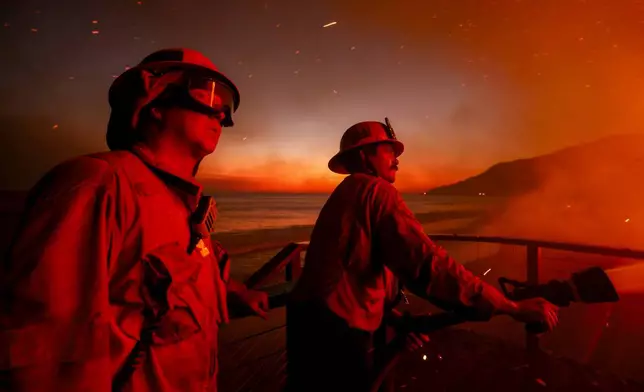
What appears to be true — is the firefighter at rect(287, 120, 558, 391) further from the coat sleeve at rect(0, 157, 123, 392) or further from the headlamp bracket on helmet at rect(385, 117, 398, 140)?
the coat sleeve at rect(0, 157, 123, 392)

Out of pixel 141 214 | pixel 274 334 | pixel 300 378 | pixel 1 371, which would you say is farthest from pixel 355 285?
pixel 274 334

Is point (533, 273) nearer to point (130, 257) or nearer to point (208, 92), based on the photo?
point (208, 92)

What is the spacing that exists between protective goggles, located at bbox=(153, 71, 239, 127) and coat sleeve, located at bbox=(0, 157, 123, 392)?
51cm

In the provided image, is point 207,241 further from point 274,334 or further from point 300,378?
point 274,334

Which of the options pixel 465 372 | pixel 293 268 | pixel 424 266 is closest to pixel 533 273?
pixel 465 372

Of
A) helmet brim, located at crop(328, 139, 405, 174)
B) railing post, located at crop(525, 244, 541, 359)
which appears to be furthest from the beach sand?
helmet brim, located at crop(328, 139, 405, 174)

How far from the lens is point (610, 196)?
64812 mm

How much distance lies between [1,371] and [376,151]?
2468mm

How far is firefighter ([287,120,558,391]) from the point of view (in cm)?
210

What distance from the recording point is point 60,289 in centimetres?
94

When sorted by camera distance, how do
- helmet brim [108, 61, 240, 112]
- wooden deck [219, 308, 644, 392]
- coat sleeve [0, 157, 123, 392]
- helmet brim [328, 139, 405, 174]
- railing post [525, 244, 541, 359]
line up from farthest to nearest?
railing post [525, 244, 541, 359]
wooden deck [219, 308, 644, 392]
helmet brim [328, 139, 405, 174]
helmet brim [108, 61, 240, 112]
coat sleeve [0, 157, 123, 392]

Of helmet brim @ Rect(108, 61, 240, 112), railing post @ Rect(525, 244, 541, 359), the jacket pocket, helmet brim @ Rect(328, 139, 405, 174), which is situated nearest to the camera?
the jacket pocket

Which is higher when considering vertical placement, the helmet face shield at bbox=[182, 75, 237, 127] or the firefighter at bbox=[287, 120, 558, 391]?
the helmet face shield at bbox=[182, 75, 237, 127]

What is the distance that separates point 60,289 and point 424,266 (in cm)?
177
